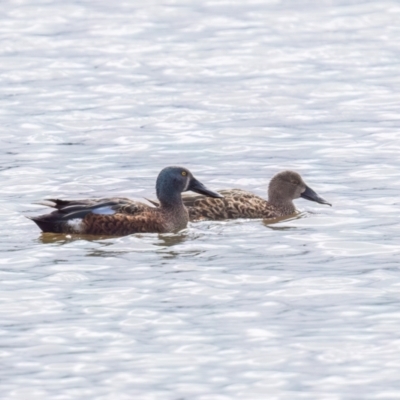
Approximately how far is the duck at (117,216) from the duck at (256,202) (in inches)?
Answer: 16.9

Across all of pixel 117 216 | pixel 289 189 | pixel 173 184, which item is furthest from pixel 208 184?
pixel 117 216

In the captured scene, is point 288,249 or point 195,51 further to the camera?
point 195,51

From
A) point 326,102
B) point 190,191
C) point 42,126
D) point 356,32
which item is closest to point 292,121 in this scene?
point 326,102

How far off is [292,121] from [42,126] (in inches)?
134

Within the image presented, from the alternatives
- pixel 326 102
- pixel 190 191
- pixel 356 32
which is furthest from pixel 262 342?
pixel 356 32

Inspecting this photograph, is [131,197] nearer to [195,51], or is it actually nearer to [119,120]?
[119,120]

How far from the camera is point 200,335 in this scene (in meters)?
11.2

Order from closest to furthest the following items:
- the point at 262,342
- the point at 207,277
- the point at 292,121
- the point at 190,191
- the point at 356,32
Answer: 1. the point at 262,342
2. the point at 207,277
3. the point at 190,191
4. the point at 292,121
5. the point at 356,32

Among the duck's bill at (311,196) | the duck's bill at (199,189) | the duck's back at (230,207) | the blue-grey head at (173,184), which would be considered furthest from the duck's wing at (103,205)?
the duck's bill at (311,196)

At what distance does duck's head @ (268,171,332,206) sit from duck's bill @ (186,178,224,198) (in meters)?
0.71

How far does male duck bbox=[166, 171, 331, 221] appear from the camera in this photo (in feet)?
51.8

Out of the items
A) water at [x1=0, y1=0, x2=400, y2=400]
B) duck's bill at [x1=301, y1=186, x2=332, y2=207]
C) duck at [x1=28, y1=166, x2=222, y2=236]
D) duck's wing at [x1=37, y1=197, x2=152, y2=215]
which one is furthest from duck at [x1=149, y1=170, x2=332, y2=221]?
duck's wing at [x1=37, y1=197, x2=152, y2=215]

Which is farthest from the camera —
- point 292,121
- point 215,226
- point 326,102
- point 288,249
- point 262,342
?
point 326,102

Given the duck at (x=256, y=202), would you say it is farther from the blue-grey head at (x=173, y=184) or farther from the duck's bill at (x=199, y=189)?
the blue-grey head at (x=173, y=184)
